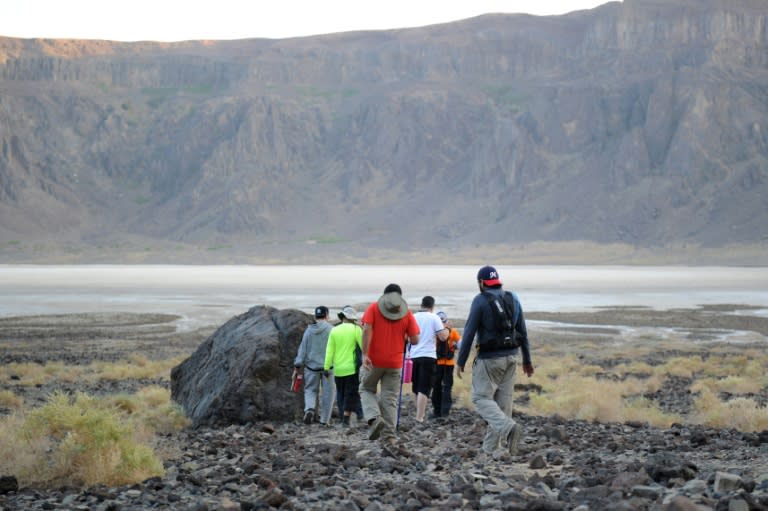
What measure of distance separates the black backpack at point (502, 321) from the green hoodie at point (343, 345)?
10.3ft

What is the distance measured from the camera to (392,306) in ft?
34.1

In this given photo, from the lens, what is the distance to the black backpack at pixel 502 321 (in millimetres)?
9430

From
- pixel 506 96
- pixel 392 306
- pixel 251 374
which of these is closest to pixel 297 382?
pixel 251 374

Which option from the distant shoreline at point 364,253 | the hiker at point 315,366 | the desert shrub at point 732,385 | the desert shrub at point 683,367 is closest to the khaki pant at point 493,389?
the hiker at point 315,366

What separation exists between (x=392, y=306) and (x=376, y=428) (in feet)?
4.64

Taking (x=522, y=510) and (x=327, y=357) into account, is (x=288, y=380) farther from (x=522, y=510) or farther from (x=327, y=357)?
(x=522, y=510)

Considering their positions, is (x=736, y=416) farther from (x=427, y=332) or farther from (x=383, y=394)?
(x=383, y=394)

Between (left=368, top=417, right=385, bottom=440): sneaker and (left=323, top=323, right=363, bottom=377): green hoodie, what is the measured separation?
1700mm

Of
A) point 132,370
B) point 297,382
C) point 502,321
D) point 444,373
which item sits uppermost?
point 502,321

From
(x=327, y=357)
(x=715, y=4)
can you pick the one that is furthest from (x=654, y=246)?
(x=327, y=357)

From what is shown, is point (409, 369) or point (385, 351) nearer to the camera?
point (385, 351)

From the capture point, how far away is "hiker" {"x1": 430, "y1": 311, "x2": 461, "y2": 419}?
13281 mm

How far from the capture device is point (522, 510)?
21.3 feet

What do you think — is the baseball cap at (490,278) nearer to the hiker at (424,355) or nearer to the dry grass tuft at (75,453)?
the hiker at (424,355)
